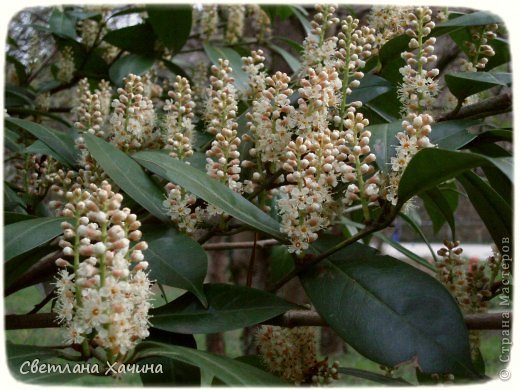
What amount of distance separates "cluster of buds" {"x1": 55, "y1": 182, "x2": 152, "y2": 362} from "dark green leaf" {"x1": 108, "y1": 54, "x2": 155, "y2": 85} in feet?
2.59

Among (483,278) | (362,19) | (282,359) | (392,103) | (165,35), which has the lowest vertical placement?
(282,359)

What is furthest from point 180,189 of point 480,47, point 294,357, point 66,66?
point 66,66

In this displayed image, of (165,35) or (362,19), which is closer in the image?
(165,35)

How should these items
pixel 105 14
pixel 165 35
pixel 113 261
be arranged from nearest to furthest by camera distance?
1. pixel 113 261
2. pixel 165 35
3. pixel 105 14

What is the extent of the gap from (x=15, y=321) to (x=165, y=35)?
82 cm

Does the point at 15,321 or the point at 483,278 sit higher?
the point at 483,278

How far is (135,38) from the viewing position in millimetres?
1510

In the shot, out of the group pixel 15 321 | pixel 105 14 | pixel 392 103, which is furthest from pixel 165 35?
pixel 15 321

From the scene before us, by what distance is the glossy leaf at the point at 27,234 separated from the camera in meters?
0.71

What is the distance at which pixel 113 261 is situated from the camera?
636 mm

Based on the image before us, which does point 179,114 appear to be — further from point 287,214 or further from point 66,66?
point 66,66

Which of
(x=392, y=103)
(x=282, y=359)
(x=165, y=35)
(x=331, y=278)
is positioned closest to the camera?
(x=331, y=278)

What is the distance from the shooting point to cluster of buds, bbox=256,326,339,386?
88cm

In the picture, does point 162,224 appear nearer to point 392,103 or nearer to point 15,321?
point 15,321
